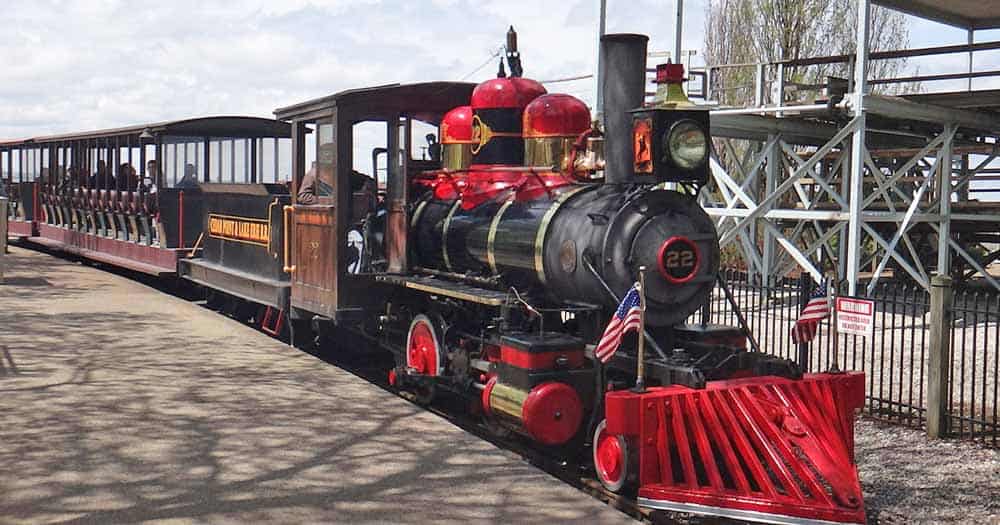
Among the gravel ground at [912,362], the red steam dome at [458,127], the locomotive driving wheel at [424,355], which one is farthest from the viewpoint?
the red steam dome at [458,127]

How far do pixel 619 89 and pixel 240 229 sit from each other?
6.71m

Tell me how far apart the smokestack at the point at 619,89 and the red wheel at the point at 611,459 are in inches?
71.7

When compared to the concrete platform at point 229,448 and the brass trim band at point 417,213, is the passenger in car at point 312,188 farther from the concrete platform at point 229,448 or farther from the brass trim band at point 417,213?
the concrete platform at point 229,448

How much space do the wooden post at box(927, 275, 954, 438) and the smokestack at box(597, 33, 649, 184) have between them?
2784mm

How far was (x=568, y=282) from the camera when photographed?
7.11 meters

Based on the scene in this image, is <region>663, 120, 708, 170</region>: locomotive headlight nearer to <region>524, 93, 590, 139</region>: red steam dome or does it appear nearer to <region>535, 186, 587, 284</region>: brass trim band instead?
<region>535, 186, 587, 284</region>: brass trim band

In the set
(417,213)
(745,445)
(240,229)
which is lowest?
(745,445)

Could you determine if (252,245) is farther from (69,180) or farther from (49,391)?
(69,180)

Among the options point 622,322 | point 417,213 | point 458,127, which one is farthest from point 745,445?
point 417,213

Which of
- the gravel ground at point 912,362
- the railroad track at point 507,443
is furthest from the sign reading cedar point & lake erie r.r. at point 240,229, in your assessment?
the gravel ground at point 912,362

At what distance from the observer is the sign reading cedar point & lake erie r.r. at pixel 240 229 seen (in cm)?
1162

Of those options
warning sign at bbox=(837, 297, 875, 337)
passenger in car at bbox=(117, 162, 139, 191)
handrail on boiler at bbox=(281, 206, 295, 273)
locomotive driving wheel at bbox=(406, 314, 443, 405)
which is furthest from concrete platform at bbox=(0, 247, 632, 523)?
passenger in car at bbox=(117, 162, 139, 191)

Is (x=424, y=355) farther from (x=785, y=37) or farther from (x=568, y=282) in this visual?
(x=785, y=37)

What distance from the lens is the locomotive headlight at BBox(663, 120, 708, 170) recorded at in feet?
21.3
